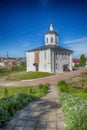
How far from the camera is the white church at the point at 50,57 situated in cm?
4050

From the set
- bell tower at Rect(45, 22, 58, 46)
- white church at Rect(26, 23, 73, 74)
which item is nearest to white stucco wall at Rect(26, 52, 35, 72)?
white church at Rect(26, 23, 73, 74)

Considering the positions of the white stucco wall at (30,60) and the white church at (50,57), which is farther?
the white stucco wall at (30,60)

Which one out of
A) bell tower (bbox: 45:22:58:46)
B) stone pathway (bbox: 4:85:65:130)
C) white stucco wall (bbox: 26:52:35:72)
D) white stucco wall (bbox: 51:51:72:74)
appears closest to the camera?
stone pathway (bbox: 4:85:65:130)

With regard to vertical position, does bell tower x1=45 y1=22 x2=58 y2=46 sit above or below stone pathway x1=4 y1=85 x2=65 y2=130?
above

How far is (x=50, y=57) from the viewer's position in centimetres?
4006

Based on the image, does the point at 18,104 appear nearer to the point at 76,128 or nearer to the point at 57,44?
the point at 76,128

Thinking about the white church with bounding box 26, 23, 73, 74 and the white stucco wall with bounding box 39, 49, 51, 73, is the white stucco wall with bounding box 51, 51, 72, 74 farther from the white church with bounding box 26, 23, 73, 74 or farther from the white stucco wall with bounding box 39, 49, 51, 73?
the white stucco wall with bounding box 39, 49, 51, 73

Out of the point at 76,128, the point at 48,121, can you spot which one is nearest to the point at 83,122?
the point at 76,128

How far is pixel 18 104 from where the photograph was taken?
8.56 meters

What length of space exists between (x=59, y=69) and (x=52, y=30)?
900 cm

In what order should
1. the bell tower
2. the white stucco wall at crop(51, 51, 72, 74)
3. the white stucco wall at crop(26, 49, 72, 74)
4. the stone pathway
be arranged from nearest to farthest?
the stone pathway → the white stucco wall at crop(26, 49, 72, 74) → the white stucco wall at crop(51, 51, 72, 74) → the bell tower

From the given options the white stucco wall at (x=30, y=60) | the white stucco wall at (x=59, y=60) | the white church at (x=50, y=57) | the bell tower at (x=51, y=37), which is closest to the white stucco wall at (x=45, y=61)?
the white church at (x=50, y=57)

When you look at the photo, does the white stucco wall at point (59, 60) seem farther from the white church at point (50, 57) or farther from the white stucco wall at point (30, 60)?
the white stucco wall at point (30, 60)

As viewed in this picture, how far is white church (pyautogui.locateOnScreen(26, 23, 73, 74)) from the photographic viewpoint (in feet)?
133
